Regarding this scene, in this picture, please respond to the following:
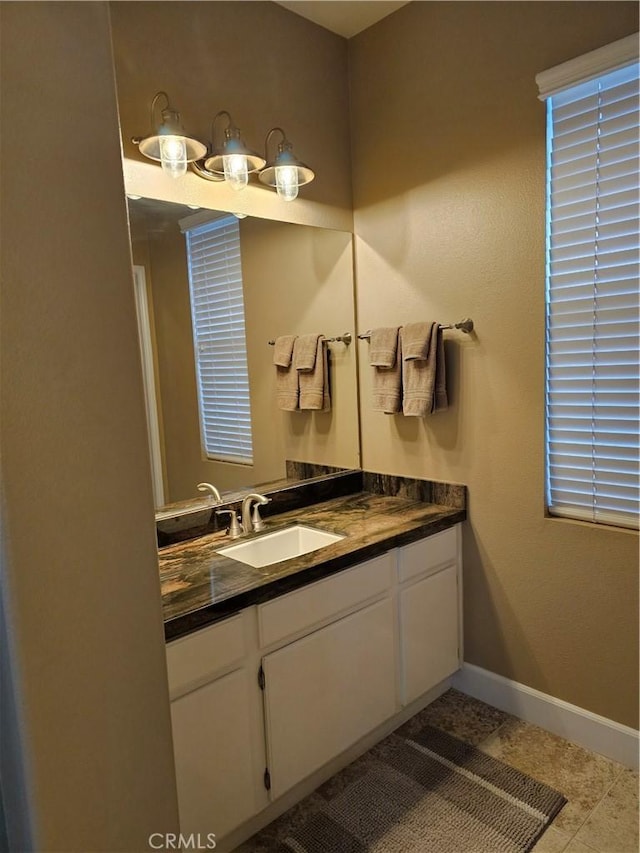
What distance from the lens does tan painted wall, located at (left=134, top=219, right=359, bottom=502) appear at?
2.04 metres

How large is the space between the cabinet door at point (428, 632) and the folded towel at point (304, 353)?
1.06 meters

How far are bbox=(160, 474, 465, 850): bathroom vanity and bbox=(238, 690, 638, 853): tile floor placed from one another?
14 cm

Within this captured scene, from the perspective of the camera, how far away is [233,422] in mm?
2299

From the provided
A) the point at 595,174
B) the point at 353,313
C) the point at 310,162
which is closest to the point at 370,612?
the point at 353,313

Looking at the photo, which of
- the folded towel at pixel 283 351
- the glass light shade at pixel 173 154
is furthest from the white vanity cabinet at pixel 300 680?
the glass light shade at pixel 173 154

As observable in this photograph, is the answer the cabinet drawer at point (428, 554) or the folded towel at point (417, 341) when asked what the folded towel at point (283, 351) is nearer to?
the folded towel at point (417, 341)

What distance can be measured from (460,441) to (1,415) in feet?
6.14

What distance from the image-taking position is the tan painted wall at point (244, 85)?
71.2 inches

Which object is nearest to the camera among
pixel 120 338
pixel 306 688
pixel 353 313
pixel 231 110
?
pixel 120 338

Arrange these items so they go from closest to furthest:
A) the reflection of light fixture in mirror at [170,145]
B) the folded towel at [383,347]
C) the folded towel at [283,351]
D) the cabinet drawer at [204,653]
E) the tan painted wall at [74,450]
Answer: the tan painted wall at [74,450], the cabinet drawer at [204,653], the reflection of light fixture in mirror at [170,145], the folded towel at [383,347], the folded towel at [283,351]

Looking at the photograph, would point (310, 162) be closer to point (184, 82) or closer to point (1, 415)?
point (184, 82)

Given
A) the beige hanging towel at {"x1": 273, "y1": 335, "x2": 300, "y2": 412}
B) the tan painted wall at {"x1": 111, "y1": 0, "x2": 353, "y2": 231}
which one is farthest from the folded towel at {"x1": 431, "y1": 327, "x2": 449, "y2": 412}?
the tan painted wall at {"x1": 111, "y1": 0, "x2": 353, "y2": 231}

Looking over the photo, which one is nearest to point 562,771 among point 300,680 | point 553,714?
point 553,714

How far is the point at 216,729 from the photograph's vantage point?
4.91 feet
